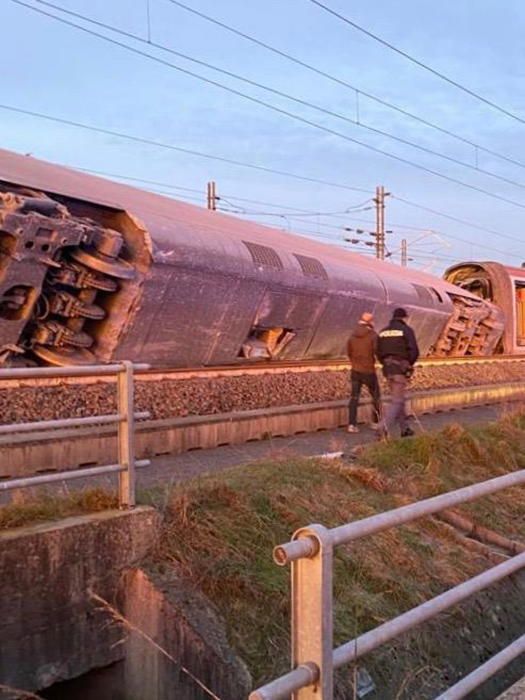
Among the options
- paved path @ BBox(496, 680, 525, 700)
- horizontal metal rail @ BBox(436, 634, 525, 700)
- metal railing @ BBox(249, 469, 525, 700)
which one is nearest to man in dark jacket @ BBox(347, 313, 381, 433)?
horizontal metal rail @ BBox(436, 634, 525, 700)

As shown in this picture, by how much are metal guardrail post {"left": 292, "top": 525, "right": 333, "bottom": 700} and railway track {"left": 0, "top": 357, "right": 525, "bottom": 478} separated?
8.49ft

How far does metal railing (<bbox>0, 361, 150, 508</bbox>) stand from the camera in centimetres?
458

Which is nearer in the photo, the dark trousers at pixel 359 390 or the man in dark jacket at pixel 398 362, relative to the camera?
the man in dark jacket at pixel 398 362

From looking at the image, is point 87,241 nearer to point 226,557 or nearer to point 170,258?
point 170,258

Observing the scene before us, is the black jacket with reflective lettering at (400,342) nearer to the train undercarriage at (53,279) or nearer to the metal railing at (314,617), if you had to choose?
the train undercarriage at (53,279)

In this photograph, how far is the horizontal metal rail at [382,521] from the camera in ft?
7.51

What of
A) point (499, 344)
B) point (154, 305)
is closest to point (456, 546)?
point (154, 305)

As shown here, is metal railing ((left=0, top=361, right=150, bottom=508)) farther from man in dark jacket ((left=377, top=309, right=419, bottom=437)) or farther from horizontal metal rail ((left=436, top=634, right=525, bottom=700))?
man in dark jacket ((left=377, top=309, right=419, bottom=437))

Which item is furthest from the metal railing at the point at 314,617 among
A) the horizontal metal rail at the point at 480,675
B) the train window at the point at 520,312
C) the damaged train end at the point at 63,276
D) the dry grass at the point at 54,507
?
the train window at the point at 520,312

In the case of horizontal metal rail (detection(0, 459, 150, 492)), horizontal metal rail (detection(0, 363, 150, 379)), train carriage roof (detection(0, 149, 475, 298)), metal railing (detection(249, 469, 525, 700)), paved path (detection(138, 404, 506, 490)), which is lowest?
paved path (detection(138, 404, 506, 490))

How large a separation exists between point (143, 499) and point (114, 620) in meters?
0.91

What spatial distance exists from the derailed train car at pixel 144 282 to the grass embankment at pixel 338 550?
4.09 m

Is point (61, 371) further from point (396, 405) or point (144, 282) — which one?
point (396, 405)

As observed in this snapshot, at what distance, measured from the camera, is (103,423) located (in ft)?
17.0
